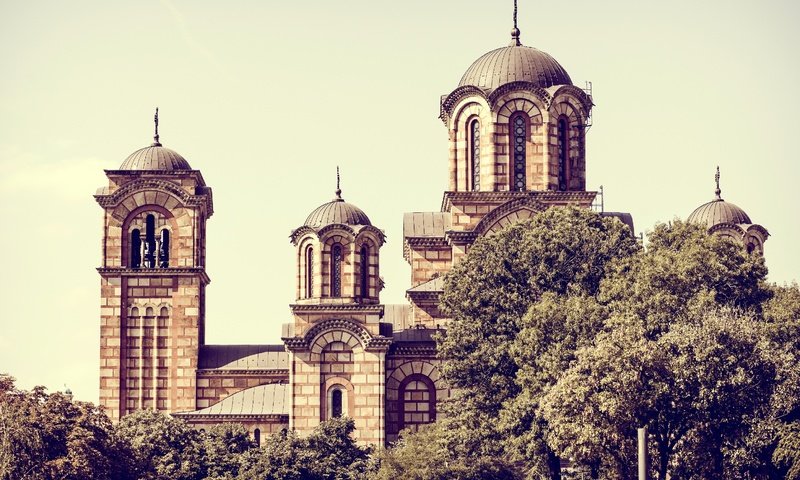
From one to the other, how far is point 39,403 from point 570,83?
27.9 metres

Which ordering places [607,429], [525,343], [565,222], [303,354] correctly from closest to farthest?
1. [607,429]
2. [525,343]
3. [565,222]
4. [303,354]

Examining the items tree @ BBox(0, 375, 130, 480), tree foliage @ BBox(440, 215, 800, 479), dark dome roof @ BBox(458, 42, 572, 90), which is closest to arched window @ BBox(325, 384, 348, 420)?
tree foliage @ BBox(440, 215, 800, 479)

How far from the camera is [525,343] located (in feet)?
254

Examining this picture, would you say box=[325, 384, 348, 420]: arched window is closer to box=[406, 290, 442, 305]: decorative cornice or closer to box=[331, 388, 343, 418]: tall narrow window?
box=[331, 388, 343, 418]: tall narrow window

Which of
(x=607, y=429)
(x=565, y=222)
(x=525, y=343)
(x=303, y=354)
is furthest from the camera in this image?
(x=303, y=354)

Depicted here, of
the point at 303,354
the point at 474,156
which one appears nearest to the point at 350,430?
the point at 303,354

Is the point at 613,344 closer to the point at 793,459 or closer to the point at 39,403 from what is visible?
the point at 793,459

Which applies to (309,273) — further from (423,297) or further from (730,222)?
(730,222)

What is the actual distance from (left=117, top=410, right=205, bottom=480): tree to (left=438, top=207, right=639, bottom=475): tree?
8779 millimetres

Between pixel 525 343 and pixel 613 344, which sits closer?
pixel 613 344

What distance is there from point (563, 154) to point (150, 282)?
16765mm

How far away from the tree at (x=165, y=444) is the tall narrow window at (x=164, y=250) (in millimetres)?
12559

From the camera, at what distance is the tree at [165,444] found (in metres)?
81.4

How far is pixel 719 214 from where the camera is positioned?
104562mm
